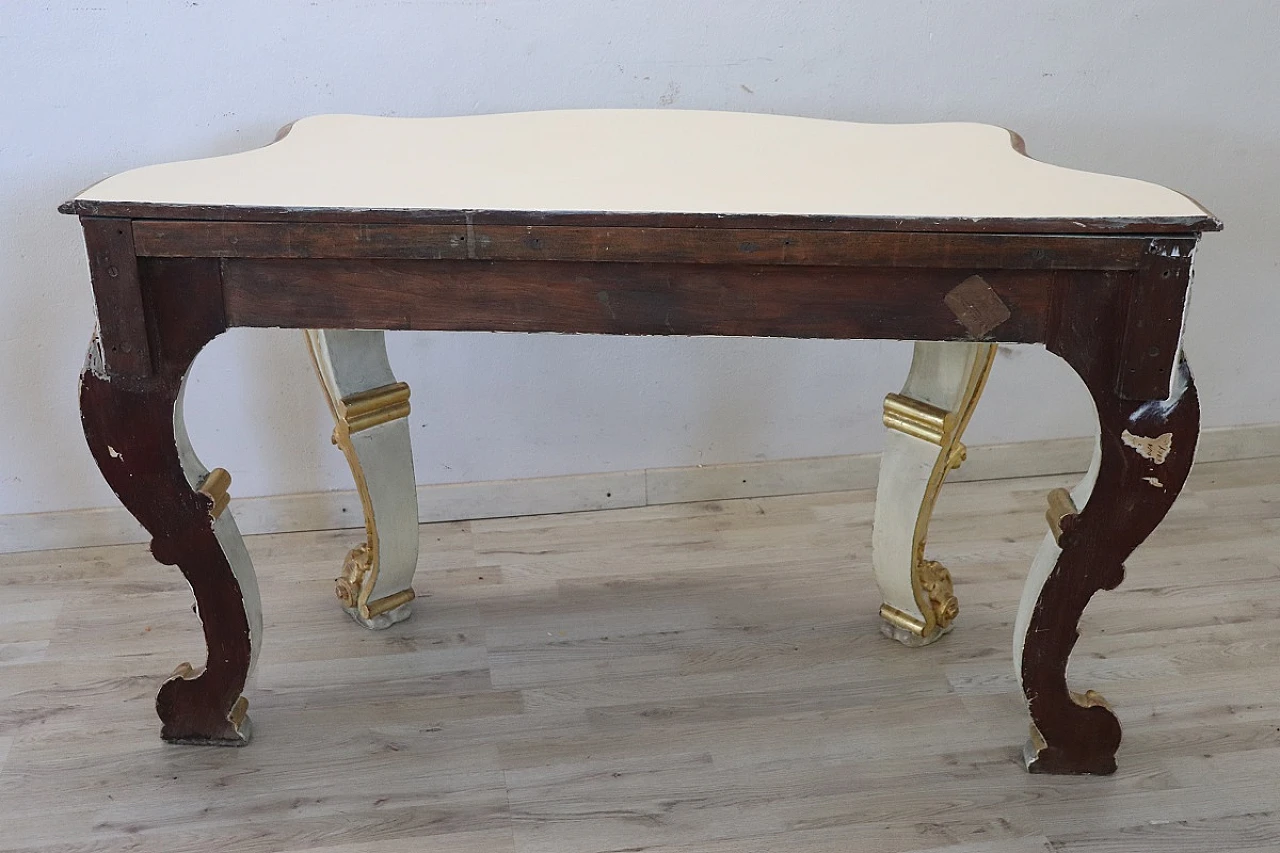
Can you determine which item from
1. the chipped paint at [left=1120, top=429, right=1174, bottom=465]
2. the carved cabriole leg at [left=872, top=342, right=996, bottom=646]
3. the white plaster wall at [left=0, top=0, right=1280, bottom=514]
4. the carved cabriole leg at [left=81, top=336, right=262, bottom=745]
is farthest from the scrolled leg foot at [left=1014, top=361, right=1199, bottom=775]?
the carved cabriole leg at [left=81, top=336, right=262, bottom=745]

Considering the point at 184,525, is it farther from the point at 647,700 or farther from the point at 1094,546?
the point at 1094,546

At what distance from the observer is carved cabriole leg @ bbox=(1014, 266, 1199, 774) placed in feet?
3.61

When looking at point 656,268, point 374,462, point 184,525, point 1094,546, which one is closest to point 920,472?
point 1094,546

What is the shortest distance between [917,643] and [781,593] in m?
0.22

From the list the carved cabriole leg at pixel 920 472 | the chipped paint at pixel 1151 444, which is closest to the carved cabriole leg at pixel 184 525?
the carved cabriole leg at pixel 920 472

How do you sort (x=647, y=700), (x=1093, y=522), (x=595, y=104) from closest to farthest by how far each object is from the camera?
1. (x=1093, y=522)
2. (x=647, y=700)
3. (x=595, y=104)

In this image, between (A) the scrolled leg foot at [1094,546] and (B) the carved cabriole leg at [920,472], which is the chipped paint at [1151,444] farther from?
(B) the carved cabriole leg at [920,472]

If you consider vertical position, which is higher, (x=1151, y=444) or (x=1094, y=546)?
(x=1151, y=444)

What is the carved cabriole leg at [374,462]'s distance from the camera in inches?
58.5

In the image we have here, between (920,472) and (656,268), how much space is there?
0.59m

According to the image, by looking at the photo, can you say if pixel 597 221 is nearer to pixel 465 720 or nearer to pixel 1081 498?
pixel 1081 498

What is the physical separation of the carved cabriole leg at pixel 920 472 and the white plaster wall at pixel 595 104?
0.46m

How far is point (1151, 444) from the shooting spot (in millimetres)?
1129

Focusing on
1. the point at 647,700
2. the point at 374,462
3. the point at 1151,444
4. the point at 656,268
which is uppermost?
the point at 656,268
